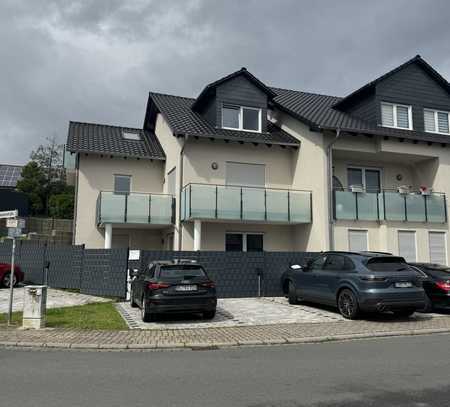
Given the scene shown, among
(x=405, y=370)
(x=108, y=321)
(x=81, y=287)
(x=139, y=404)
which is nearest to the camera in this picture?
(x=139, y=404)

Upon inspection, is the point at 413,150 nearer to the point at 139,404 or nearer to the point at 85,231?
the point at 85,231

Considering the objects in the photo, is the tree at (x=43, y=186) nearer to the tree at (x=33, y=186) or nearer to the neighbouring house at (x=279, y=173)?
the tree at (x=33, y=186)

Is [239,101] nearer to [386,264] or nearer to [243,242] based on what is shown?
[243,242]

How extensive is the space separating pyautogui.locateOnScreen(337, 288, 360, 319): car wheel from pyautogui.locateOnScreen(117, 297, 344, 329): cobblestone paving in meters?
0.22

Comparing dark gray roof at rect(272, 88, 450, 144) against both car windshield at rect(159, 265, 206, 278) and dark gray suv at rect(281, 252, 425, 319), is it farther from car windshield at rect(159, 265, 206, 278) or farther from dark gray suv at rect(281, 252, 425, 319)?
car windshield at rect(159, 265, 206, 278)

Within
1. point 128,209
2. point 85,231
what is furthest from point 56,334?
point 85,231

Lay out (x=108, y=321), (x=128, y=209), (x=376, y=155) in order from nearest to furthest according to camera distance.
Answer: (x=108, y=321)
(x=128, y=209)
(x=376, y=155)

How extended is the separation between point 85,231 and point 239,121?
359 inches

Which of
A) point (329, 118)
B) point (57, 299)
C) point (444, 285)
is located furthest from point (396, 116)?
point (57, 299)

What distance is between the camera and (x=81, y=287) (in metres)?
17.7

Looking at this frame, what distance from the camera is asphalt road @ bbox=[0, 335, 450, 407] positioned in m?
5.13

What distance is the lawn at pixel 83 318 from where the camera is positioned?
10.4 meters

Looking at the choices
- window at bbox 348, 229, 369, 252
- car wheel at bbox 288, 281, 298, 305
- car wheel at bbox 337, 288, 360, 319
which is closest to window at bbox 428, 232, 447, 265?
window at bbox 348, 229, 369, 252

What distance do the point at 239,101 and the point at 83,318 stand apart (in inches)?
532
